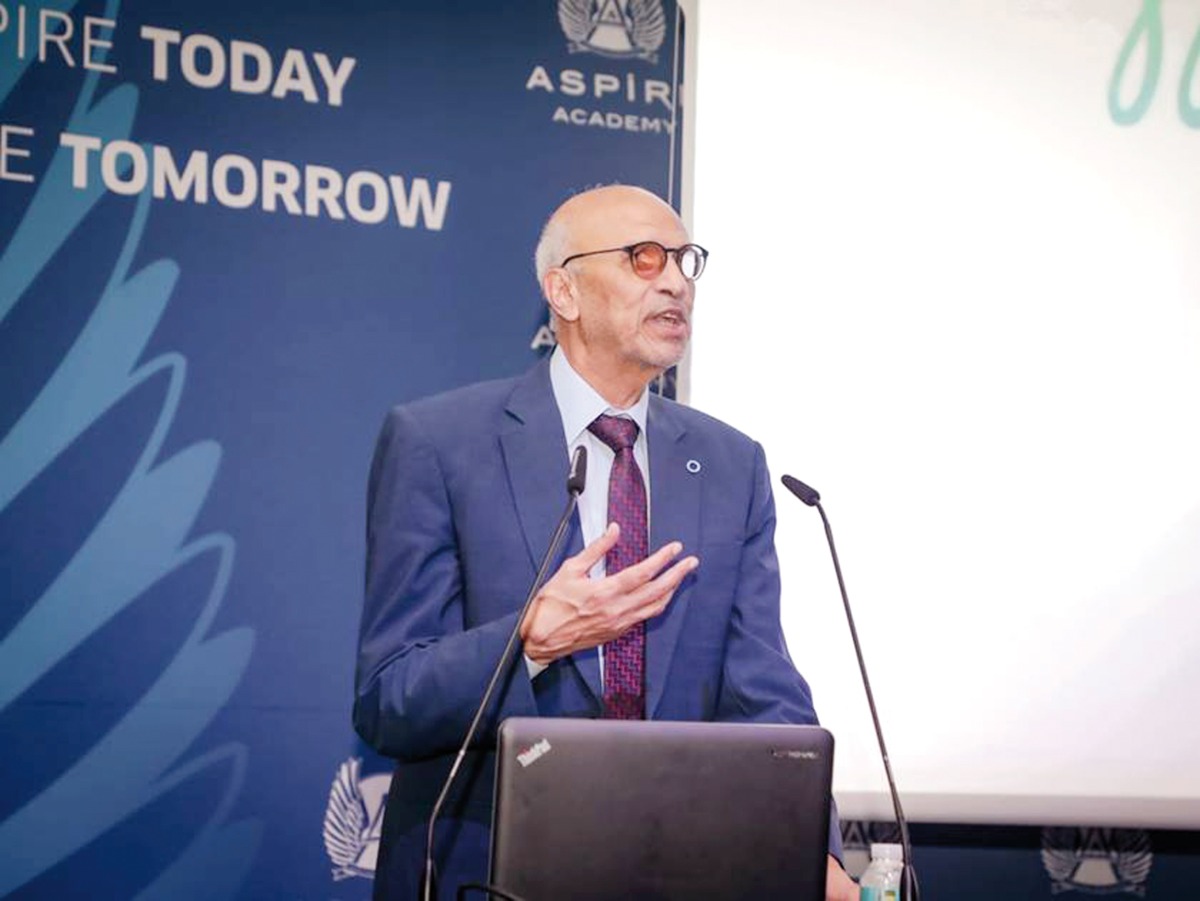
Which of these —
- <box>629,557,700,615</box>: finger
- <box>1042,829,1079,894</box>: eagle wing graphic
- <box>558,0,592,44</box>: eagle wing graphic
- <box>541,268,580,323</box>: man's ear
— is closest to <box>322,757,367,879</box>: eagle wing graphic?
<box>541,268,580,323</box>: man's ear

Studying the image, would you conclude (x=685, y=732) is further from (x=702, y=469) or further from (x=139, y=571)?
(x=139, y=571)

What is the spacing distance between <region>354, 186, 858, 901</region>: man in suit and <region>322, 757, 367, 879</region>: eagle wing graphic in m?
0.88

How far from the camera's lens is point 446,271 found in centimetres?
339

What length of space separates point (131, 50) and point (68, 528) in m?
1.03

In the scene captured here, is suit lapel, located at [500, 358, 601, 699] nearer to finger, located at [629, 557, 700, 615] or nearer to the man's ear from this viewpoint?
the man's ear

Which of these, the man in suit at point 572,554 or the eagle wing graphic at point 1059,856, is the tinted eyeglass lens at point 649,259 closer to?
the man in suit at point 572,554

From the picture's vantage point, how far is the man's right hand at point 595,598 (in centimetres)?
198

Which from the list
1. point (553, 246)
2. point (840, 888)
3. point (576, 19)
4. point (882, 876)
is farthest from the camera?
point (576, 19)

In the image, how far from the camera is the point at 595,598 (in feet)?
6.51

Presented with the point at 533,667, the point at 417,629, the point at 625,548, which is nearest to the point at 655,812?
the point at 533,667

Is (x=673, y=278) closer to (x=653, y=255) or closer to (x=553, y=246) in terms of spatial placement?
(x=653, y=255)

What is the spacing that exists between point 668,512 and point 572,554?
0.19m

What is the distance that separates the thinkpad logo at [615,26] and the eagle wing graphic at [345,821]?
1767 millimetres

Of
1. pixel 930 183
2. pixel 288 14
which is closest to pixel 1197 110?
pixel 930 183
